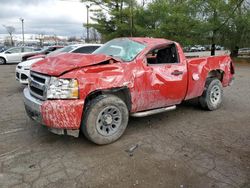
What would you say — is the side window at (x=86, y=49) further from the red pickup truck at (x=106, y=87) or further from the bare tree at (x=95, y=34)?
the bare tree at (x=95, y=34)

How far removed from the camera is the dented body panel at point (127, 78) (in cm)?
342

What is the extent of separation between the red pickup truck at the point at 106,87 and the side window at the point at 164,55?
2 cm

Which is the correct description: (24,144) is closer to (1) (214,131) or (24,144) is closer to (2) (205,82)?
(1) (214,131)

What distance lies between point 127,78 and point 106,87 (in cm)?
43

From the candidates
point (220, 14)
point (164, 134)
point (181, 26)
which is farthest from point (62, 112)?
point (220, 14)

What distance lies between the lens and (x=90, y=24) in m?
24.8

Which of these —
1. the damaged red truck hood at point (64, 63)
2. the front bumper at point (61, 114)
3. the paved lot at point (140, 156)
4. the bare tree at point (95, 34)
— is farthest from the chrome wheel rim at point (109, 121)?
the bare tree at point (95, 34)

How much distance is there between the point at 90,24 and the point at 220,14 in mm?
12724

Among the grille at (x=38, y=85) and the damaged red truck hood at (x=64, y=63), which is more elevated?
the damaged red truck hood at (x=64, y=63)

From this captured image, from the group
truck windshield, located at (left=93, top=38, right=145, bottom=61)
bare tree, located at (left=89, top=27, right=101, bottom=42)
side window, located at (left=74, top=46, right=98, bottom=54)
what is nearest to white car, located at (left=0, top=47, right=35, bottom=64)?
bare tree, located at (left=89, top=27, right=101, bottom=42)

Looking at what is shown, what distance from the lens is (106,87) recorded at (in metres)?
3.67

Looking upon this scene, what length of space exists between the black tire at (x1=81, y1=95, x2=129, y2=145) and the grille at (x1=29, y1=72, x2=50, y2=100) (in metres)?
0.70

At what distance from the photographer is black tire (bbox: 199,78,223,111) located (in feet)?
18.8

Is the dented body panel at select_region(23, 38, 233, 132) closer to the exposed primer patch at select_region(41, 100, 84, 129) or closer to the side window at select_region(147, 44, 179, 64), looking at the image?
the exposed primer patch at select_region(41, 100, 84, 129)
